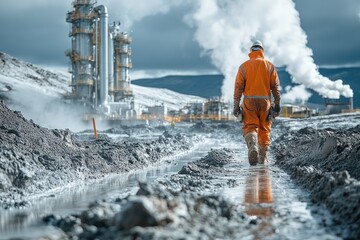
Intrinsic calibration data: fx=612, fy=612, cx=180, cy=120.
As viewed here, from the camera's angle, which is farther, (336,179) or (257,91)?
(257,91)

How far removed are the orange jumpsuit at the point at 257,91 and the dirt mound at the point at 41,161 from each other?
280cm

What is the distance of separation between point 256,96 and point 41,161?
3.68 meters

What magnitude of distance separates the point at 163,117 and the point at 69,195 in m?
51.1

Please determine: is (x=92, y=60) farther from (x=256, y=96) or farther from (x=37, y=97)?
Result: (x=256, y=96)

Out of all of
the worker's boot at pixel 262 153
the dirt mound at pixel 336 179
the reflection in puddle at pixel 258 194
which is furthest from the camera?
the worker's boot at pixel 262 153

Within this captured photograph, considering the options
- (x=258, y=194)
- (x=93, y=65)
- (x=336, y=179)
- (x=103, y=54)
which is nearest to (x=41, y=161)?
(x=258, y=194)

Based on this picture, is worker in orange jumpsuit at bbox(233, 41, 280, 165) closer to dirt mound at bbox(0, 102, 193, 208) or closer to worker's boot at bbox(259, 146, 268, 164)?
worker's boot at bbox(259, 146, 268, 164)

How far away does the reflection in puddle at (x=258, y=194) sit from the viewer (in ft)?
17.6

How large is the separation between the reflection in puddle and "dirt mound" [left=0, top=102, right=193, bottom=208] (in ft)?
8.48

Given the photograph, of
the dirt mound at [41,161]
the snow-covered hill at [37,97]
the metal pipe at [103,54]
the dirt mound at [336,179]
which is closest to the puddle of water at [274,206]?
the dirt mound at [336,179]

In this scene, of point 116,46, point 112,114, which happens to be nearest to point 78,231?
point 112,114

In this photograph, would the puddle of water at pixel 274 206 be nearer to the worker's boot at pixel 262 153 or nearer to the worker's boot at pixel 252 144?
the worker's boot at pixel 252 144

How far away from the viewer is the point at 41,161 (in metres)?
9.74

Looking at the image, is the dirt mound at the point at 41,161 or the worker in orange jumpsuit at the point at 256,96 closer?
the dirt mound at the point at 41,161
